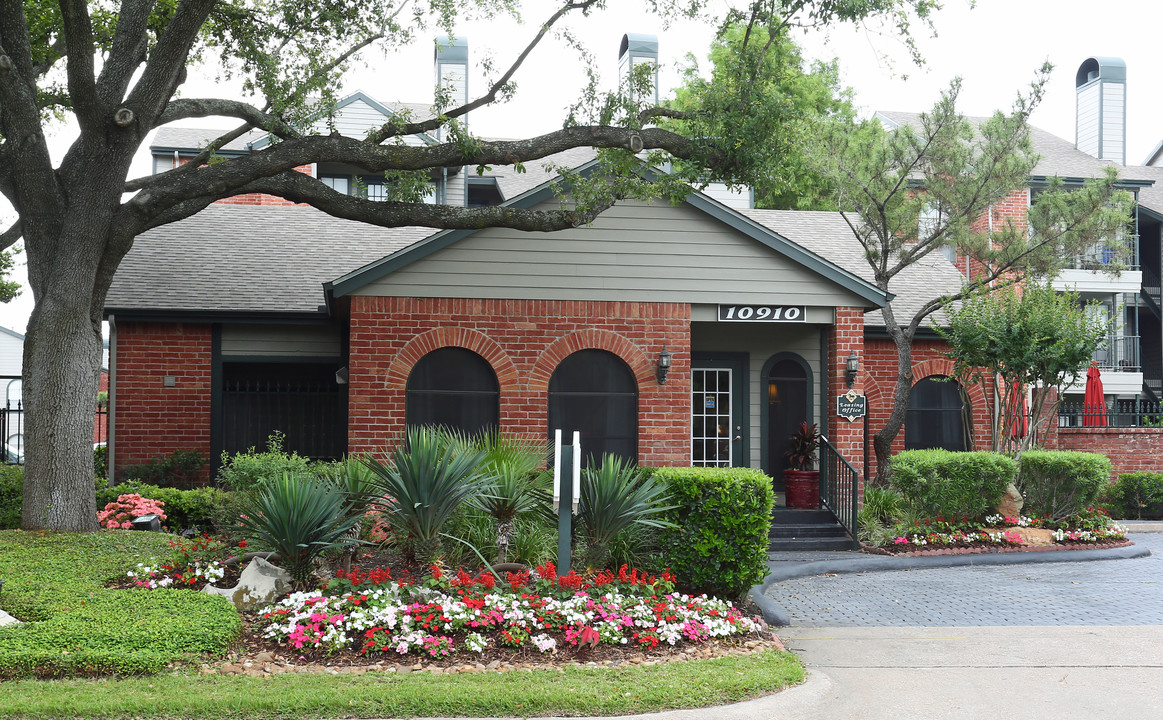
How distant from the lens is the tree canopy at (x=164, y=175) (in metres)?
10.1

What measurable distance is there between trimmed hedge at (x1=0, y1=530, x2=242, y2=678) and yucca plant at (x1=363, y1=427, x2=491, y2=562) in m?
1.53

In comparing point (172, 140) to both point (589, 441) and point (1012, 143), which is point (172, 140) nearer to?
point (589, 441)

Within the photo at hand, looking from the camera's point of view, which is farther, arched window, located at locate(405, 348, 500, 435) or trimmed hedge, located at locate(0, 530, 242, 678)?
arched window, located at locate(405, 348, 500, 435)

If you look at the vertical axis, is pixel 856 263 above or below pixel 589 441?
above

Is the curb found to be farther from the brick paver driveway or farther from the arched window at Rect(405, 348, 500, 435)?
the arched window at Rect(405, 348, 500, 435)

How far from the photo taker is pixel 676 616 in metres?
7.36

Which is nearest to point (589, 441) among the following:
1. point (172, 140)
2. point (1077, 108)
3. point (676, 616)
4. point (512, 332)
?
point (512, 332)

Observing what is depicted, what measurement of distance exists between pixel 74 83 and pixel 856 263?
13055 mm

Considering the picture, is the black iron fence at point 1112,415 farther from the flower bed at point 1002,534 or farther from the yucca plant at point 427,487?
the yucca plant at point 427,487

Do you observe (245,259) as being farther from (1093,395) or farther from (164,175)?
(1093,395)

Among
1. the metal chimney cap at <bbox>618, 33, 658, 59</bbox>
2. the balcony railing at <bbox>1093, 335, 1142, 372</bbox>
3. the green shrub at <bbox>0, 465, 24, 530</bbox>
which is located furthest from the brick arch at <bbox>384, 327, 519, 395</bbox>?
the balcony railing at <bbox>1093, 335, 1142, 372</bbox>

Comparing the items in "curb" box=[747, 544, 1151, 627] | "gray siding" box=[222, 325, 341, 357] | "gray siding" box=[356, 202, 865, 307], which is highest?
"gray siding" box=[356, 202, 865, 307]

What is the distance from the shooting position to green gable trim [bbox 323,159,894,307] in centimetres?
1275

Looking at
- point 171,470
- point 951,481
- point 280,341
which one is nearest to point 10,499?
point 171,470
